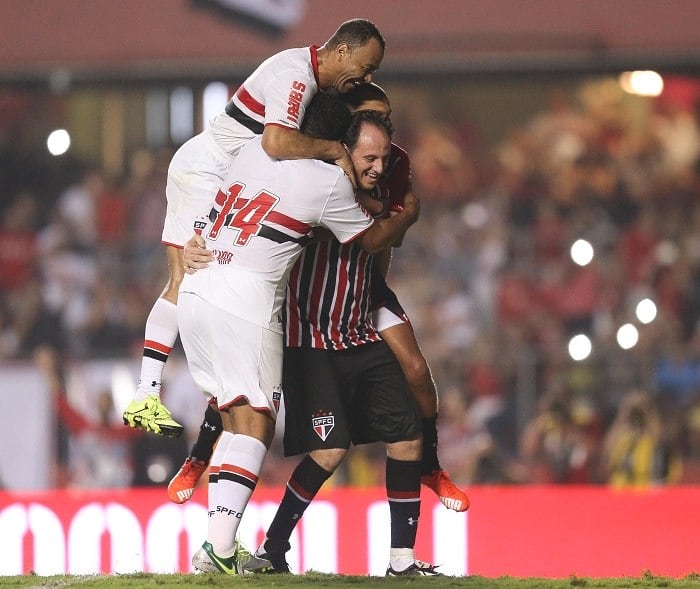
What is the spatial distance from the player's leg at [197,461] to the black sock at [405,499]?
905 millimetres

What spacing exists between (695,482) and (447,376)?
82.7 inches

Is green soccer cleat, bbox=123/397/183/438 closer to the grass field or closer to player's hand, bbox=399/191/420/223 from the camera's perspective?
the grass field

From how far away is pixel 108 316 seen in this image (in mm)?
12133

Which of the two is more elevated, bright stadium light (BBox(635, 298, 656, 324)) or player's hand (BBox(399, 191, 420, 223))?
bright stadium light (BBox(635, 298, 656, 324))

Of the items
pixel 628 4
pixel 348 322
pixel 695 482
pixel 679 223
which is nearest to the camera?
pixel 348 322

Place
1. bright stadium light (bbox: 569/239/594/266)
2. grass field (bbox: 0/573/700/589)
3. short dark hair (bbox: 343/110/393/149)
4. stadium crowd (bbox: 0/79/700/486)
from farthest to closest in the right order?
bright stadium light (bbox: 569/239/594/266) → stadium crowd (bbox: 0/79/700/486) → short dark hair (bbox: 343/110/393/149) → grass field (bbox: 0/573/700/589)

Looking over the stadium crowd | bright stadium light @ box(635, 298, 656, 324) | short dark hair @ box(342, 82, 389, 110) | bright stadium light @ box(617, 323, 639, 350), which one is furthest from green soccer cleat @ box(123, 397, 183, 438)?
bright stadium light @ box(635, 298, 656, 324)

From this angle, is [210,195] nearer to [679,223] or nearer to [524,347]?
[524,347]

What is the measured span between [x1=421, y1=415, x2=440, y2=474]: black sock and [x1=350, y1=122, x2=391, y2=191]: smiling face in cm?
127

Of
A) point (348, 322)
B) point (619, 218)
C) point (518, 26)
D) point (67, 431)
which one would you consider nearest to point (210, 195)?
point (348, 322)

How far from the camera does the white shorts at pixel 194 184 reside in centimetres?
636

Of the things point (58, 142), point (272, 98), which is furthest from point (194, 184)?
point (58, 142)

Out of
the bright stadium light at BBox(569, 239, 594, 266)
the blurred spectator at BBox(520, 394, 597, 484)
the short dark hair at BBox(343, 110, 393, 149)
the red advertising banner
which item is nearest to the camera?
the short dark hair at BBox(343, 110, 393, 149)

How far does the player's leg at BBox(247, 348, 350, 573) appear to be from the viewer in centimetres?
604
